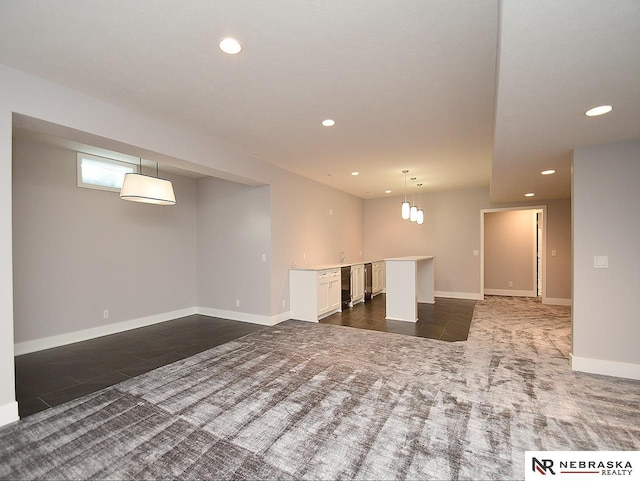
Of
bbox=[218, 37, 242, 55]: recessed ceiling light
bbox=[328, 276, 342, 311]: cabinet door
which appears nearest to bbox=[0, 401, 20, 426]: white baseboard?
bbox=[218, 37, 242, 55]: recessed ceiling light

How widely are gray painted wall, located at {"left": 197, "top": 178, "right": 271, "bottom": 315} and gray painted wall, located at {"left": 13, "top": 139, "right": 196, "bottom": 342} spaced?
0.49 m

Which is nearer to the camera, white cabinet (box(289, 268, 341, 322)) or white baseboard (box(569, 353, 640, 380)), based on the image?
white baseboard (box(569, 353, 640, 380))

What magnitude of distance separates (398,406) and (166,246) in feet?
16.5

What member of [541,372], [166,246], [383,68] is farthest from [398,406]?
[166,246]

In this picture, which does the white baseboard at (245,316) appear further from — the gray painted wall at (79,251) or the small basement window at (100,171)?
the small basement window at (100,171)

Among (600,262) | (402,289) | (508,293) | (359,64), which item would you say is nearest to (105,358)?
(359,64)

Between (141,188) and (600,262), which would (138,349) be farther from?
(600,262)

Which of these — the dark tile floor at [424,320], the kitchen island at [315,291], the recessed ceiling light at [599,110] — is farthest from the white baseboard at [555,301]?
the recessed ceiling light at [599,110]

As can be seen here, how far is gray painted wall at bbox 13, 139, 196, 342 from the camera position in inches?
158

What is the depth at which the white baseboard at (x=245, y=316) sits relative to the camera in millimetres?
5344

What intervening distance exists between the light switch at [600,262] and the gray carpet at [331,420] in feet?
3.86

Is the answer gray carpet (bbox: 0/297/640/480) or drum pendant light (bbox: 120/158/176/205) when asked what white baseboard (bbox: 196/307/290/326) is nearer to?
gray carpet (bbox: 0/297/640/480)

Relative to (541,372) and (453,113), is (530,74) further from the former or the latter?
(541,372)

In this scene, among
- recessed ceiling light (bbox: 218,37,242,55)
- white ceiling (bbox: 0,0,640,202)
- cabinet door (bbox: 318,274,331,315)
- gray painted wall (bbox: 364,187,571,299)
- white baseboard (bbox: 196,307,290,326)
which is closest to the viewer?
white ceiling (bbox: 0,0,640,202)
